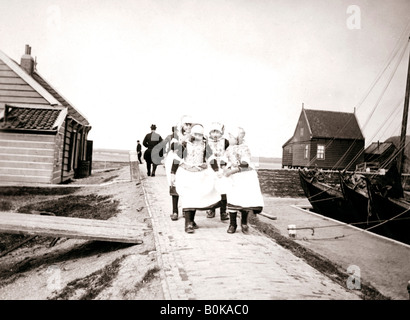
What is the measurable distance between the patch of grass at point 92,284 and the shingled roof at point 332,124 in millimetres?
27401

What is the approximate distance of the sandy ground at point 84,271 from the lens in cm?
316

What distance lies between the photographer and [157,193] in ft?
27.4

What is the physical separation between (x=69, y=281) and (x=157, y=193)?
184 inches

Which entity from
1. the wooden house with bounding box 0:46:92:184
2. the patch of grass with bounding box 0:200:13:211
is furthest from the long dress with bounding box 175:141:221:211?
the wooden house with bounding box 0:46:92:184

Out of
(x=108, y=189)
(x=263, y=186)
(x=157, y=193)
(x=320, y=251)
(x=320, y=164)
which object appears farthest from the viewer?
(x=320, y=164)

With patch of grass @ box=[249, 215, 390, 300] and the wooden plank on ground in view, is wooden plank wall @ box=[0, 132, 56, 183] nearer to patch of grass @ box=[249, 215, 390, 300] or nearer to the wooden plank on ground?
the wooden plank on ground

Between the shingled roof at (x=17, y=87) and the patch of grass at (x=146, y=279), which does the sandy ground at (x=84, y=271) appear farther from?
the shingled roof at (x=17, y=87)

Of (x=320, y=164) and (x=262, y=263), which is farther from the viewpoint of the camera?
(x=320, y=164)

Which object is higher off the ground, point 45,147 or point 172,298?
point 45,147

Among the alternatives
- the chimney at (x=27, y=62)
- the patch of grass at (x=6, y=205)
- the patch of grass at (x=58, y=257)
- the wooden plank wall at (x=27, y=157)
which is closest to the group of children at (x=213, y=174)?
the patch of grass at (x=58, y=257)
